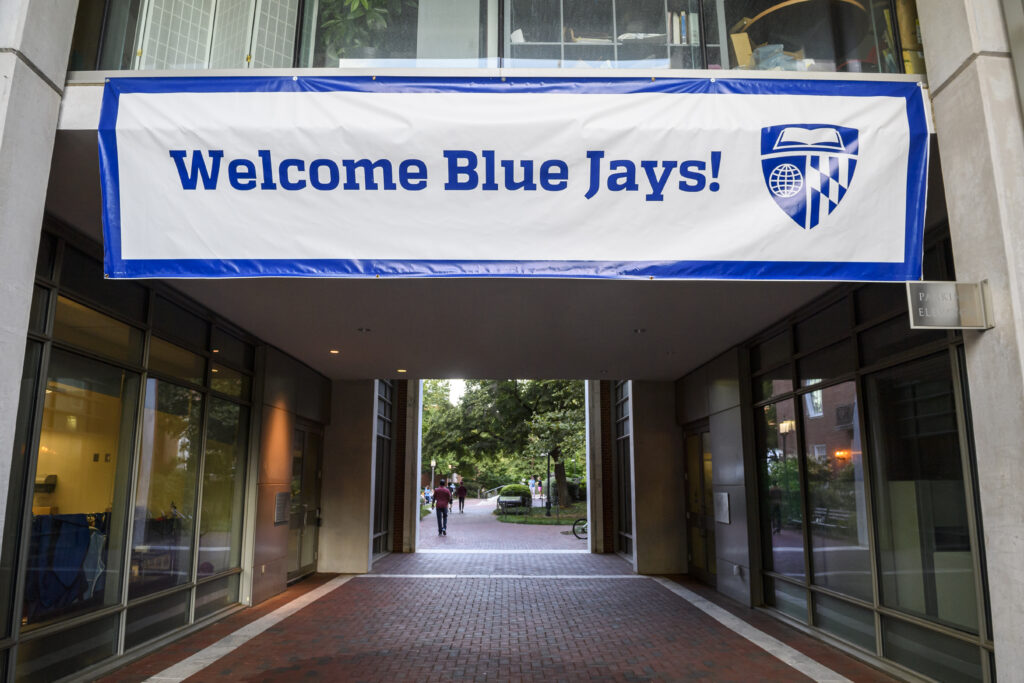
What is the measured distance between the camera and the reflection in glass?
7051 millimetres

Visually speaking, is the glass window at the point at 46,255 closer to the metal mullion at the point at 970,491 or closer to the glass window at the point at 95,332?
the glass window at the point at 95,332

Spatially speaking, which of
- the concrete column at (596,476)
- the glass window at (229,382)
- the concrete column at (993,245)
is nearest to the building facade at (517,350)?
the concrete column at (993,245)

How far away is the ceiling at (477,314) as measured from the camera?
6883mm

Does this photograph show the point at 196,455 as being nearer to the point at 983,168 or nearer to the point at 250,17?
the point at 250,17

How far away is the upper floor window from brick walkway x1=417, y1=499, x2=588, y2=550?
1368 cm

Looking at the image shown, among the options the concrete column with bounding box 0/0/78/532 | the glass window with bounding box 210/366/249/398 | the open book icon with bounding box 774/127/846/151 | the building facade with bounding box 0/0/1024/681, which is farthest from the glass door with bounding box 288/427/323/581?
A: the open book icon with bounding box 774/127/846/151

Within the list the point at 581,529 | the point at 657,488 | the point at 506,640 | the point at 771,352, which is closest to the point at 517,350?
the point at 771,352

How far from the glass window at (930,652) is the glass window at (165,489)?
722 cm

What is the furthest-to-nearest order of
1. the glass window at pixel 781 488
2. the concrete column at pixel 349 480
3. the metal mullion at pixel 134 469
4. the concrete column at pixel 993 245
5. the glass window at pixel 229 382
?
the concrete column at pixel 349 480 → the glass window at pixel 229 382 → the glass window at pixel 781 488 → the metal mullion at pixel 134 469 → the concrete column at pixel 993 245

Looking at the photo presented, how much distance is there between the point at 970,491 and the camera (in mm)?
5285

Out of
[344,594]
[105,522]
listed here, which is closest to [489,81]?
[105,522]

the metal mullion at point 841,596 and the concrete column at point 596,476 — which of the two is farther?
the concrete column at point 596,476

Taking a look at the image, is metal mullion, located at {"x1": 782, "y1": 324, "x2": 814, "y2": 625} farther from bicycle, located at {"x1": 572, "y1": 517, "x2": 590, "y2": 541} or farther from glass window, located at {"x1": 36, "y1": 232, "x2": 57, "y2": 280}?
bicycle, located at {"x1": 572, "y1": 517, "x2": 590, "y2": 541}

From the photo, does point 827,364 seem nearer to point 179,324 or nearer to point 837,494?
point 837,494
